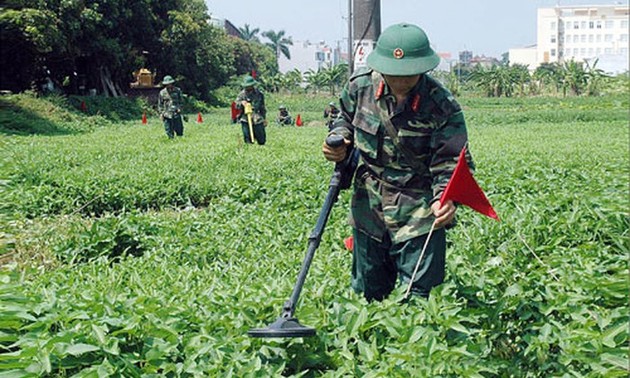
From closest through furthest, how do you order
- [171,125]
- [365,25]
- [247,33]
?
[365,25] < [171,125] < [247,33]

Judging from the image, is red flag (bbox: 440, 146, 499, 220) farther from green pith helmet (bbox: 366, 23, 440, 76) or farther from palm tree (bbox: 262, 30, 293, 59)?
palm tree (bbox: 262, 30, 293, 59)

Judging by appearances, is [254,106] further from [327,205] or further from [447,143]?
[447,143]

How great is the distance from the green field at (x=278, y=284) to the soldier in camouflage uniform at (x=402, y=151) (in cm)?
31

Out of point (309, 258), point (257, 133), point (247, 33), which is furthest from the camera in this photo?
point (247, 33)

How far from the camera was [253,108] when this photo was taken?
14.2m

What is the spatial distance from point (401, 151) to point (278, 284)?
39.9 inches

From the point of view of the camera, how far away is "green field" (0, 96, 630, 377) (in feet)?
9.66

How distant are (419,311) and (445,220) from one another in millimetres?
490

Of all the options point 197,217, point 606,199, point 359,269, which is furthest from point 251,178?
point 359,269

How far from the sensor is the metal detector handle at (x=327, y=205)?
314cm

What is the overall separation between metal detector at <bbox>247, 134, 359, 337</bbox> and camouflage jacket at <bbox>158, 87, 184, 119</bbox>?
42.1ft

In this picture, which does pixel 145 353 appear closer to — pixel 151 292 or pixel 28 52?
pixel 151 292

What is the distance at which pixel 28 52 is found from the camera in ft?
95.1

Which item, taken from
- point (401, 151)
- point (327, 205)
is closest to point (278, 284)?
point (327, 205)
